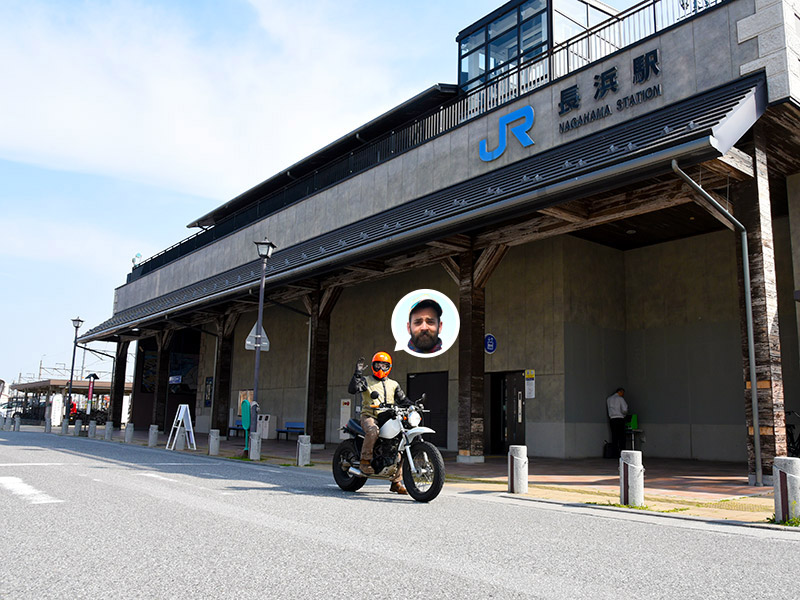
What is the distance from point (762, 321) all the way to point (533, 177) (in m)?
4.92

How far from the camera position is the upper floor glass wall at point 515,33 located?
18.5 meters

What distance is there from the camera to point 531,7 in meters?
19.0

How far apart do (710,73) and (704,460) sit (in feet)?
31.8

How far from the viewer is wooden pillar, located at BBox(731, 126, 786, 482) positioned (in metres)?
10.1

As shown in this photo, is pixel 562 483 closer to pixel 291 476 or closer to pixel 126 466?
pixel 291 476

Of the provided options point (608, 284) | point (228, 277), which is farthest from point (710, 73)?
point (228, 277)

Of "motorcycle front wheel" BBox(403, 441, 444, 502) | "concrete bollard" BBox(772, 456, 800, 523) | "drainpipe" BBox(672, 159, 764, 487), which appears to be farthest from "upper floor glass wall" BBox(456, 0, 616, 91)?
"concrete bollard" BBox(772, 456, 800, 523)

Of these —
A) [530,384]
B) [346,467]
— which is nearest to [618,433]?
[530,384]

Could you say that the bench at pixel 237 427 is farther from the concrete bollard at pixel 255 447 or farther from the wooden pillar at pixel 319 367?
the concrete bollard at pixel 255 447

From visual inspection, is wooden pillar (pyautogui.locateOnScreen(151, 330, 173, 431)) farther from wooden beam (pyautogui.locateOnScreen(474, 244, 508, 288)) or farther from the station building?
wooden beam (pyautogui.locateOnScreen(474, 244, 508, 288))

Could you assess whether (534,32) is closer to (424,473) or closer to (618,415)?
(618,415)

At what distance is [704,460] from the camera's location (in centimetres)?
1672

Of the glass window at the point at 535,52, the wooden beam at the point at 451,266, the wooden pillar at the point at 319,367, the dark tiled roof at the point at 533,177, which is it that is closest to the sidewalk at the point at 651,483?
the wooden pillar at the point at 319,367

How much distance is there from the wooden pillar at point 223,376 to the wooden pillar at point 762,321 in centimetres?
1972
